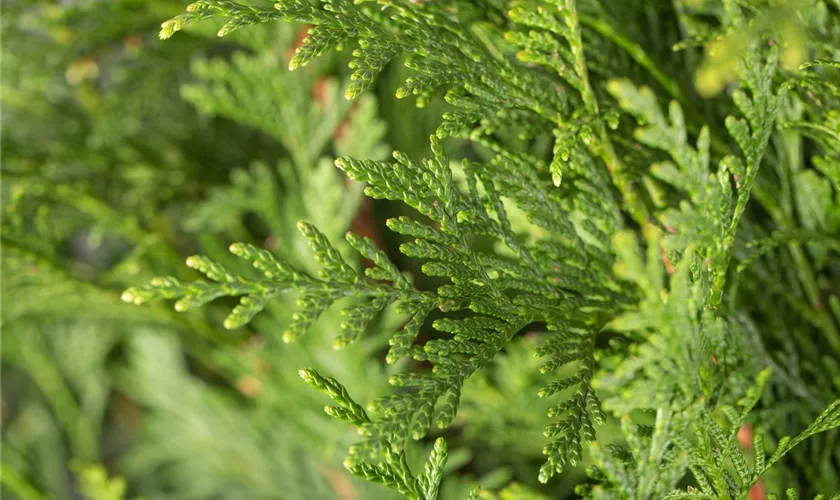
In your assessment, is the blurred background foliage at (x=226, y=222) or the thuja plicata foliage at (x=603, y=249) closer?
the thuja plicata foliage at (x=603, y=249)

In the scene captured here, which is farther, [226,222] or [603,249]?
[226,222]

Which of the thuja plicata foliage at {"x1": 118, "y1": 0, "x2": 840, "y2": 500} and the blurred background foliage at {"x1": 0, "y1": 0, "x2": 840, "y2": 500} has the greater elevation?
the thuja plicata foliage at {"x1": 118, "y1": 0, "x2": 840, "y2": 500}

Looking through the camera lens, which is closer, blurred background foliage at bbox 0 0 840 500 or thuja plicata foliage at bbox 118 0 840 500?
thuja plicata foliage at bbox 118 0 840 500

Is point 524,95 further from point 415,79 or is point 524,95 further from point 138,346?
point 138,346

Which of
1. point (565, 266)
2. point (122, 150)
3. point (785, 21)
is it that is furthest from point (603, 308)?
point (122, 150)
